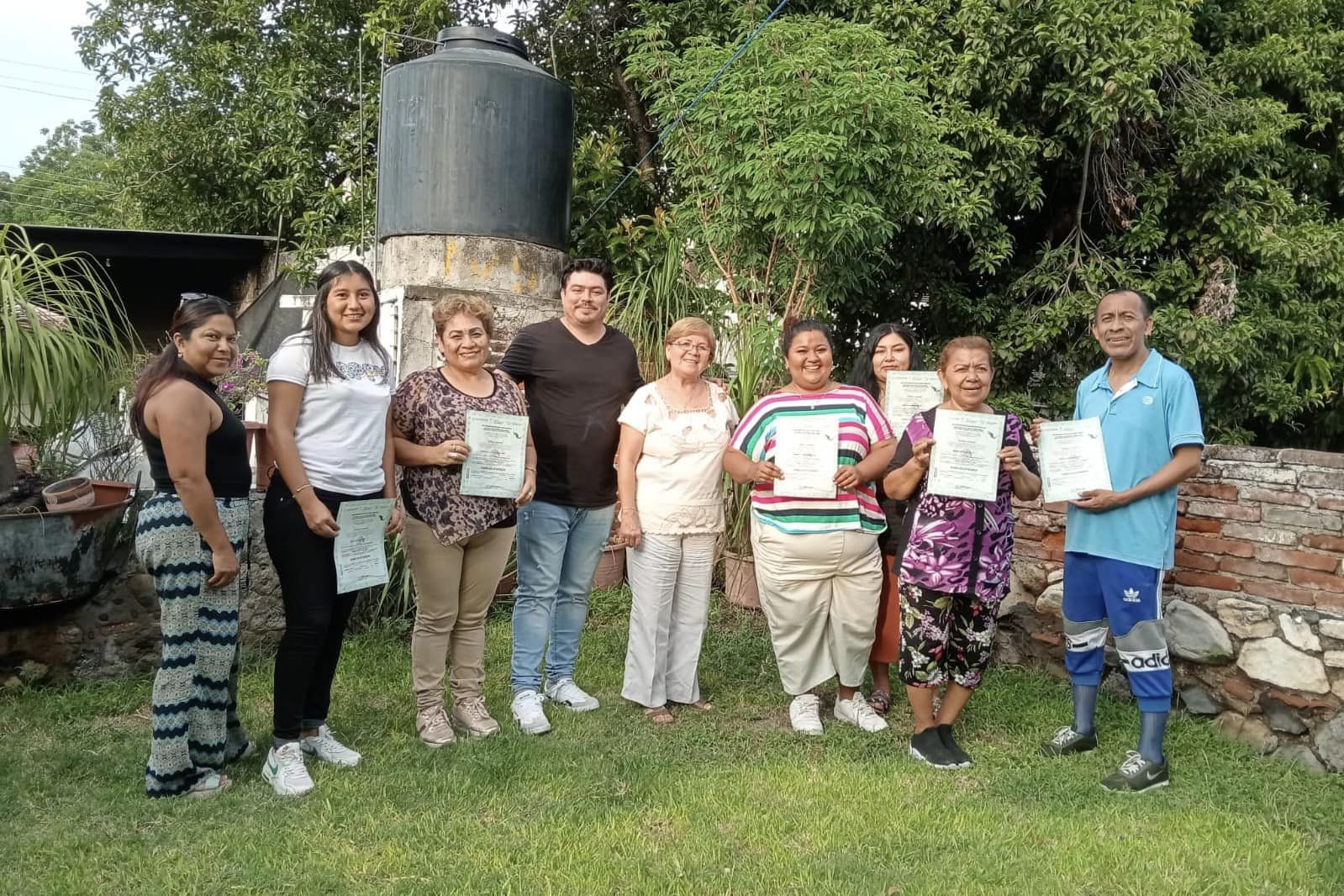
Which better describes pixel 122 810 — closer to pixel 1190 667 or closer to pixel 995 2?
pixel 1190 667

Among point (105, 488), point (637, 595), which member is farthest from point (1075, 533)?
point (105, 488)

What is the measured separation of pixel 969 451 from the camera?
3.47 m

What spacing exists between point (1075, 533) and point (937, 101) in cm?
431

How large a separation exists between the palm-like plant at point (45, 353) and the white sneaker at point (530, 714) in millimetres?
2304

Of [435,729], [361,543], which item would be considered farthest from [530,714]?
[361,543]

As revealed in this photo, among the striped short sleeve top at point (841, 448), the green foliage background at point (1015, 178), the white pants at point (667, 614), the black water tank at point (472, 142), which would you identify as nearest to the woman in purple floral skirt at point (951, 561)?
the striped short sleeve top at point (841, 448)

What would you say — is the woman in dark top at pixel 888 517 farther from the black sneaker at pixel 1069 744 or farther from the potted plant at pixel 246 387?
the potted plant at pixel 246 387

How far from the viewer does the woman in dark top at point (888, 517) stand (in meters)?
→ 4.27

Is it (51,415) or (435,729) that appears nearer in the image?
(435,729)

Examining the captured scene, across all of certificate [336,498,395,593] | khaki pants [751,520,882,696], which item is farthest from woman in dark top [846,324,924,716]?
certificate [336,498,395,593]

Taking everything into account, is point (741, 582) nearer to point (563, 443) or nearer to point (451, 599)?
point (563, 443)

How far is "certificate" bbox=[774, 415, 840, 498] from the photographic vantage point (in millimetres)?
3846

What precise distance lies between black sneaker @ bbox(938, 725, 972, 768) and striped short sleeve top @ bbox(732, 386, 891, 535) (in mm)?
787

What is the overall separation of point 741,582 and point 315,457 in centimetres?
321
